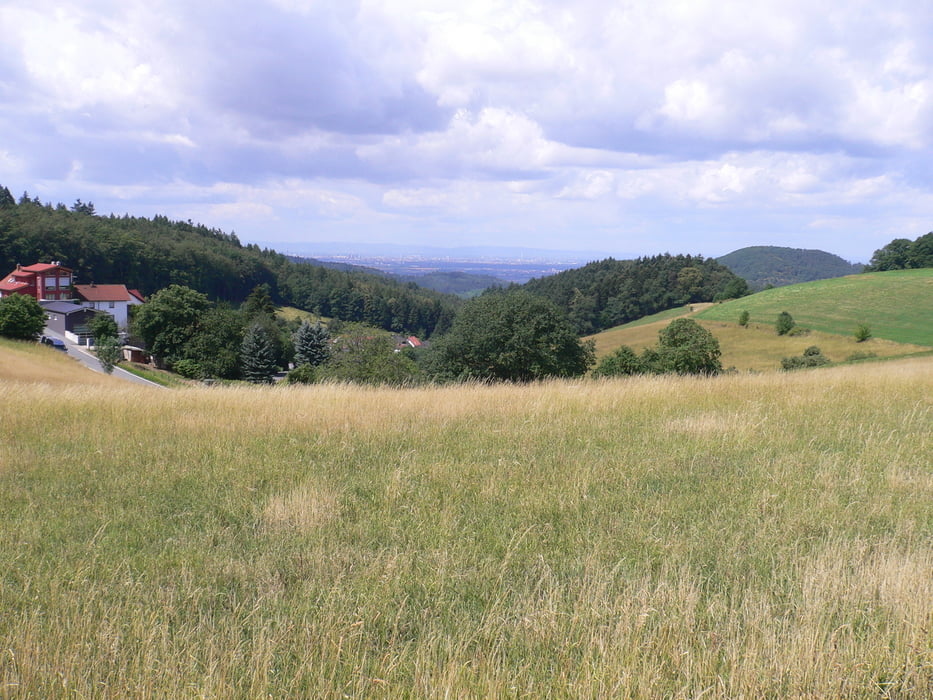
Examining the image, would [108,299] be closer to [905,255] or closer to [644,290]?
[644,290]

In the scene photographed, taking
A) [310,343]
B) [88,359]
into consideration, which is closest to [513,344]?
[88,359]

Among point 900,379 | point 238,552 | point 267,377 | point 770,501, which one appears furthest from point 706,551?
point 267,377

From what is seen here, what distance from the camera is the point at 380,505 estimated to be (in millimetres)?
4898

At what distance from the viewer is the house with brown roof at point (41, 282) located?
94.4 meters

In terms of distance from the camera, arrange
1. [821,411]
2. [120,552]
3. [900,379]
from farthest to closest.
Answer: [900,379], [821,411], [120,552]

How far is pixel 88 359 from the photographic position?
6294 cm

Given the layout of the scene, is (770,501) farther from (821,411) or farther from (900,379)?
(900,379)

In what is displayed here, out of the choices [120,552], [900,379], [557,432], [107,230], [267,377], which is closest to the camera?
[120,552]

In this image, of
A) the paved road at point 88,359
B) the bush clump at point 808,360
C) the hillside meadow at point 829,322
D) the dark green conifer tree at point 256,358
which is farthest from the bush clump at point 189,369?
the bush clump at point 808,360

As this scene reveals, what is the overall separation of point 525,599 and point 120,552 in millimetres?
2675

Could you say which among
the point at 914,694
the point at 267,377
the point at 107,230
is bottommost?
the point at 267,377

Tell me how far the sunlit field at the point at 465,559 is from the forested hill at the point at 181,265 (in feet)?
304

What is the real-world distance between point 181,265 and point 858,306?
131 metres

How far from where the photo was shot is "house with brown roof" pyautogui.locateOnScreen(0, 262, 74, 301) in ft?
310
